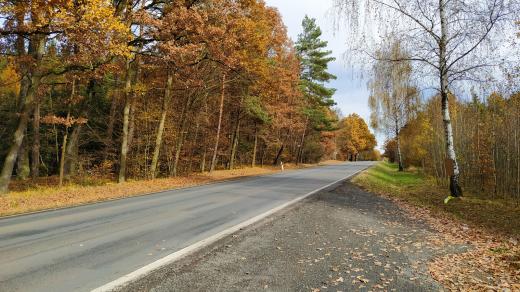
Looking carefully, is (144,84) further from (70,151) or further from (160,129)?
(70,151)

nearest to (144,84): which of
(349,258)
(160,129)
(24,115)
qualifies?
(160,129)

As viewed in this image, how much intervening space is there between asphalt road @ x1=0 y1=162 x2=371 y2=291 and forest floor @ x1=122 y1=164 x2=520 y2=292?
73 centimetres

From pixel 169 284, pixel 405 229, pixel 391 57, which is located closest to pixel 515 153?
pixel 391 57

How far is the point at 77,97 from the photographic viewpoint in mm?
16625

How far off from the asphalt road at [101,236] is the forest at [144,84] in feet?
20.2

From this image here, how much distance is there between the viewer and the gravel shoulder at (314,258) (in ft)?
14.9

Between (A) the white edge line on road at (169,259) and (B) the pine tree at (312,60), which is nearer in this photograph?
(A) the white edge line on road at (169,259)

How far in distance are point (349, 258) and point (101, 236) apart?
4.64 metres

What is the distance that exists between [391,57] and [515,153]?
659cm

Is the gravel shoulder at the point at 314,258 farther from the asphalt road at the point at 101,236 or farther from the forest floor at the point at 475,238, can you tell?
the asphalt road at the point at 101,236

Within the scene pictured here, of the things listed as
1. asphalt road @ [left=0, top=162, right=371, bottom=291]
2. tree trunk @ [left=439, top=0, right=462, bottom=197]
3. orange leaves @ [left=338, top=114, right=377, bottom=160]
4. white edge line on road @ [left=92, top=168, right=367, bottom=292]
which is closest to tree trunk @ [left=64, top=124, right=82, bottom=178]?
asphalt road @ [left=0, top=162, right=371, bottom=291]

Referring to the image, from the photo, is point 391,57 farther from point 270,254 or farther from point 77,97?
point 77,97

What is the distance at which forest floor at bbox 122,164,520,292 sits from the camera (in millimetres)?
4613

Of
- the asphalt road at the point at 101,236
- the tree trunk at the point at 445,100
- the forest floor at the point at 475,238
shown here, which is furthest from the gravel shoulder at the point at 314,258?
the tree trunk at the point at 445,100
